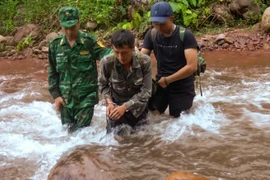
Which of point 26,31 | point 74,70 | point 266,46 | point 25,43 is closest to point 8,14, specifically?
point 26,31

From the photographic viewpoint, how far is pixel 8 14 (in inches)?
489

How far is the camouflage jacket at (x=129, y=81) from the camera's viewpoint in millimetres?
3814

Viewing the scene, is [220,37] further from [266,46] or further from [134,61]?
[134,61]

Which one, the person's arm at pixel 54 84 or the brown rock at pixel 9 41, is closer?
the person's arm at pixel 54 84

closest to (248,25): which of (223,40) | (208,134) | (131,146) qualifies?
(223,40)

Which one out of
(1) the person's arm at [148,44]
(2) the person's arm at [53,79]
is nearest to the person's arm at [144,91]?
(1) the person's arm at [148,44]

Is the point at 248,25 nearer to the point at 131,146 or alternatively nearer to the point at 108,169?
the point at 131,146

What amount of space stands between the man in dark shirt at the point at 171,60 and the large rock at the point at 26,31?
746cm

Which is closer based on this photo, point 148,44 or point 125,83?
point 125,83

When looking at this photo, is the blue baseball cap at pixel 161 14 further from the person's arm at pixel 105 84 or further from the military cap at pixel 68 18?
the military cap at pixel 68 18

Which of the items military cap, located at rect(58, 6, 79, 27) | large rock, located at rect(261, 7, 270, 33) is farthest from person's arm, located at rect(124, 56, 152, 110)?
large rock, located at rect(261, 7, 270, 33)

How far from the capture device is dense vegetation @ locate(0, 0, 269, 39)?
34.7ft

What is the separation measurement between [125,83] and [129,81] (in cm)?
5

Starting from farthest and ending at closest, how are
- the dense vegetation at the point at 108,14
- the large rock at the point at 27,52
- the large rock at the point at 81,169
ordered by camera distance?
the dense vegetation at the point at 108,14, the large rock at the point at 27,52, the large rock at the point at 81,169
